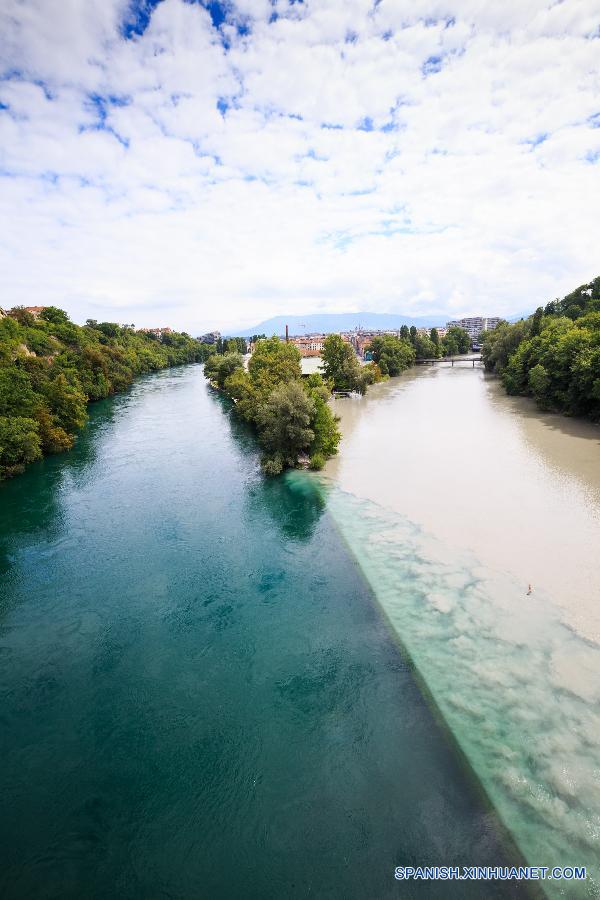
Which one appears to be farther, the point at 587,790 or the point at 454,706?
the point at 454,706

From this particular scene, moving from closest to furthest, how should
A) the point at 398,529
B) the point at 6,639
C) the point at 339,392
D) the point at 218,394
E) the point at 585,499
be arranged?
the point at 6,639 → the point at 398,529 → the point at 585,499 → the point at 339,392 → the point at 218,394

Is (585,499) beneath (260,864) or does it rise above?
above

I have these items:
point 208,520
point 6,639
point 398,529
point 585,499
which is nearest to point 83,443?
point 208,520

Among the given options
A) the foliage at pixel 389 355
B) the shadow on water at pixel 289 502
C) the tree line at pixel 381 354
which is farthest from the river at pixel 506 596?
the foliage at pixel 389 355

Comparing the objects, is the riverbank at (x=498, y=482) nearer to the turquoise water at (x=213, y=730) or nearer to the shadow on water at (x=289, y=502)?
the shadow on water at (x=289, y=502)

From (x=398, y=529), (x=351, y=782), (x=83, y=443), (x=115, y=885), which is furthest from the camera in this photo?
(x=83, y=443)

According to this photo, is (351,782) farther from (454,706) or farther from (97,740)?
(97,740)

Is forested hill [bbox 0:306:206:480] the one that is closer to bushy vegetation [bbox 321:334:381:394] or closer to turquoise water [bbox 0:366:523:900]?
turquoise water [bbox 0:366:523:900]
